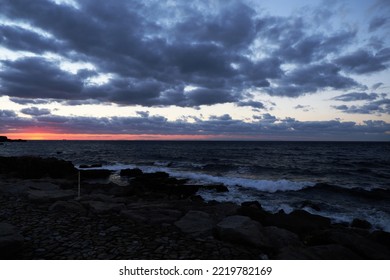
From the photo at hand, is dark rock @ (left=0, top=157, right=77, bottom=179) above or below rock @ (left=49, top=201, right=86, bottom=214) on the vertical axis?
below

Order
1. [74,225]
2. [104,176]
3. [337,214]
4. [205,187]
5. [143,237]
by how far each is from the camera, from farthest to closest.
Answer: [104,176] → [205,187] → [337,214] → [74,225] → [143,237]

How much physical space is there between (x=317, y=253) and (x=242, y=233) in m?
1.74

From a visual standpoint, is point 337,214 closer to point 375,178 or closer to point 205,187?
point 205,187

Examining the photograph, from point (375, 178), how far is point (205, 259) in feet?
103

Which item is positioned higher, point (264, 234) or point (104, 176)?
point (264, 234)

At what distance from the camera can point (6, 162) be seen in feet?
102

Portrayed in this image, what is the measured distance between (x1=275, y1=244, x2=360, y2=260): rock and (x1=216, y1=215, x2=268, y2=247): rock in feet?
1.98

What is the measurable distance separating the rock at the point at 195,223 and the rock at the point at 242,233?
582 mm

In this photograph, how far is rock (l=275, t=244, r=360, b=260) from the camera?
221 inches

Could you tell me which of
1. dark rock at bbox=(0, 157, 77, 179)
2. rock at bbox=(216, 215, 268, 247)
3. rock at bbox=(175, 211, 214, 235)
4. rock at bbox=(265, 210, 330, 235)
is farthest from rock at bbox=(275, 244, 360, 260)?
dark rock at bbox=(0, 157, 77, 179)

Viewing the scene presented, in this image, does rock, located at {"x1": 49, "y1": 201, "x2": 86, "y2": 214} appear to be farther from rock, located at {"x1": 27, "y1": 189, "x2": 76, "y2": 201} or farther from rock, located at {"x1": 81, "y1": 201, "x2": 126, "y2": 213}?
rock, located at {"x1": 27, "y1": 189, "x2": 76, "y2": 201}
